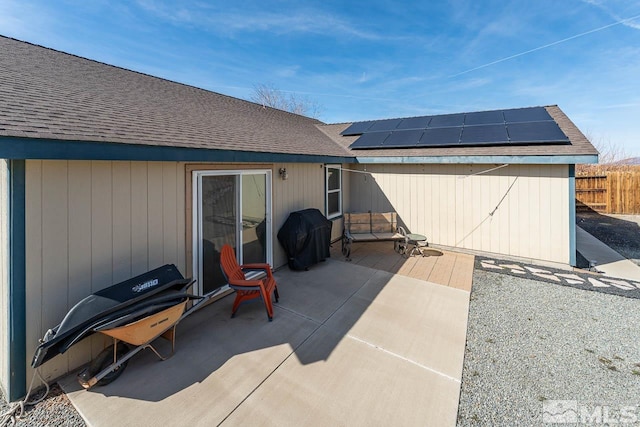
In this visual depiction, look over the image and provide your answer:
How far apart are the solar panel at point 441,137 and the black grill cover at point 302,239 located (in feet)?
13.2

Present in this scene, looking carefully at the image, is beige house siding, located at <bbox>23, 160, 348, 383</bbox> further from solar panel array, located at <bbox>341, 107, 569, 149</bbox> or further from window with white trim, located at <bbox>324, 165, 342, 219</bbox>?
solar panel array, located at <bbox>341, 107, 569, 149</bbox>

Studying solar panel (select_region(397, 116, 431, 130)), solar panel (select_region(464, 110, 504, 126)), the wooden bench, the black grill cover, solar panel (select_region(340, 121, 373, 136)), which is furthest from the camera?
solar panel (select_region(340, 121, 373, 136))

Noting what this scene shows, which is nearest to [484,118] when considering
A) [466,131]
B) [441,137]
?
[466,131]

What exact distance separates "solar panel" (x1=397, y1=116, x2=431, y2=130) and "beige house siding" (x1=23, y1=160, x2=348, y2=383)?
730cm

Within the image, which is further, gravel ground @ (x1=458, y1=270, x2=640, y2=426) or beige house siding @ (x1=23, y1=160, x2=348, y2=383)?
beige house siding @ (x1=23, y1=160, x2=348, y2=383)

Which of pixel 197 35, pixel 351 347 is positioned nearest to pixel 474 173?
pixel 351 347

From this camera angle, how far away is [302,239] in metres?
5.77

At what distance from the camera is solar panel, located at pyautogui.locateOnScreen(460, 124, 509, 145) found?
6.95 metres

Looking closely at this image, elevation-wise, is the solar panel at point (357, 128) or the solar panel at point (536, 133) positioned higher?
the solar panel at point (357, 128)

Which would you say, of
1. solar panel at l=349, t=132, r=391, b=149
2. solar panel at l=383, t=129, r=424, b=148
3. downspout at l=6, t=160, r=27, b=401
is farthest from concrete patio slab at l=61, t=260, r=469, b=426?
solar panel at l=349, t=132, r=391, b=149

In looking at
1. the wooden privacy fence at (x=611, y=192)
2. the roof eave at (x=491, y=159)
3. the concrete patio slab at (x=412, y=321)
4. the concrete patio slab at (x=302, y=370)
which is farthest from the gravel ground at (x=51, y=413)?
the wooden privacy fence at (x=611, y=192)

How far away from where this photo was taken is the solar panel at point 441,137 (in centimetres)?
757

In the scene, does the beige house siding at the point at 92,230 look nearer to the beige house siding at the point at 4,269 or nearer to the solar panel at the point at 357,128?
the beige house siding at the point at 4,269

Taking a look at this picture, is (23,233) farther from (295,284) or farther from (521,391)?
(521,391)
